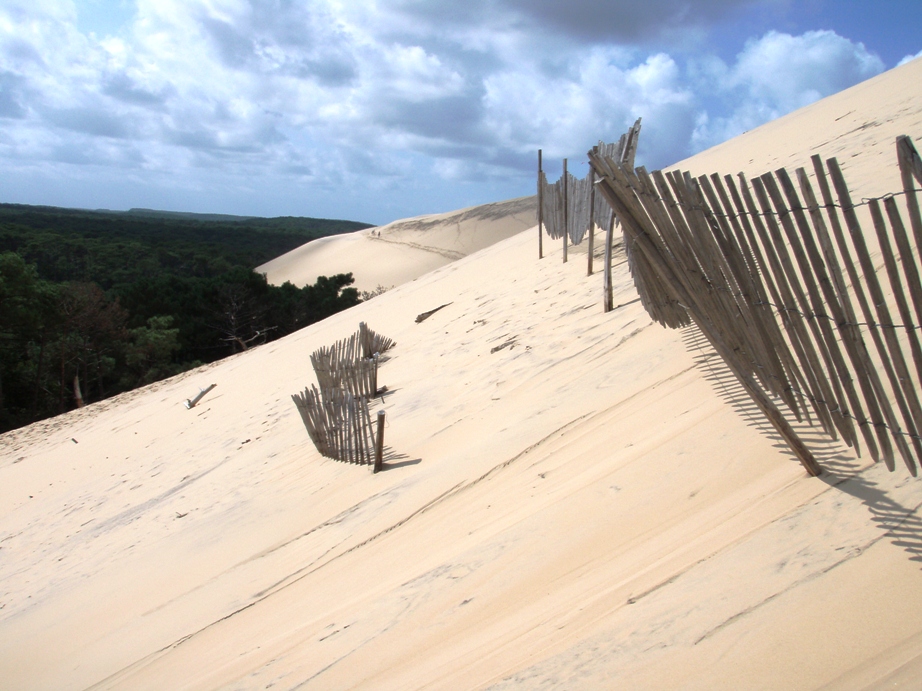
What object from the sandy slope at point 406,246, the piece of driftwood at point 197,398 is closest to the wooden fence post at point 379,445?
the piece of driftwood at point 197,398

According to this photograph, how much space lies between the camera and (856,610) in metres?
1.90

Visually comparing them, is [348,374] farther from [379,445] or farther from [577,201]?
[577,201]

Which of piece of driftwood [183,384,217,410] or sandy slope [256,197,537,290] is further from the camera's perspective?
sandy slope [256,197,537,290]

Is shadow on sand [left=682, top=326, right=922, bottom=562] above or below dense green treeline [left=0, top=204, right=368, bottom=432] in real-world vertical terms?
above

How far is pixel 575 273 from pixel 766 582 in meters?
6.83

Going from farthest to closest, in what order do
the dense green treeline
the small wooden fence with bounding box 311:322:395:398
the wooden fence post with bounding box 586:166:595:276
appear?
the dense green treeline → the wooden fence post with bounding box 586:166:595:276 → the small wooden fence with bounding box 311:322:395:398

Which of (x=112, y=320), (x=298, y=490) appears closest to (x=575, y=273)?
(x=298, y=490)

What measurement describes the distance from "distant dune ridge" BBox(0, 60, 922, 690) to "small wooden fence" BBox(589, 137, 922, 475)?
0.34 meters

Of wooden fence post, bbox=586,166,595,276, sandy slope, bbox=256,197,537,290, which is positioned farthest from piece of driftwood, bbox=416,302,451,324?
sandy slope, bbox=256,197,537,290

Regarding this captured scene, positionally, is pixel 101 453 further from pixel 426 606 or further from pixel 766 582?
pixel 766 582

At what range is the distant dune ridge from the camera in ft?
6.70

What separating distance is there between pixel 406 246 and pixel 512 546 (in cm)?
4257

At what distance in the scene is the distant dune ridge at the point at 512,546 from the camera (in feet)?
6.70

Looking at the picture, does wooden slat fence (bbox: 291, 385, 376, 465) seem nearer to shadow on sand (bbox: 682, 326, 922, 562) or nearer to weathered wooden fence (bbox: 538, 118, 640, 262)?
shadow on sand (bbox: 682, 326, 922, 562)
